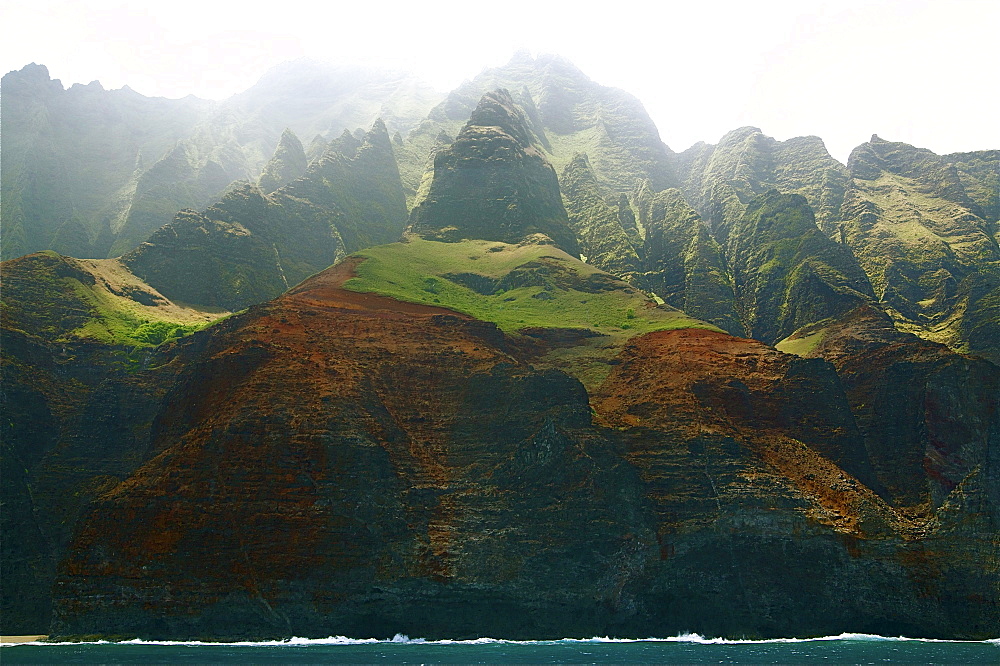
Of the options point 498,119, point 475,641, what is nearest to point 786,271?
point 498,119

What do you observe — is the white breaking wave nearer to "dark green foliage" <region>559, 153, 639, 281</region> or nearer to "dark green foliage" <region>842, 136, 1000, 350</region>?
"dark green foliage" <region>842, 136, 1000, 350</region>

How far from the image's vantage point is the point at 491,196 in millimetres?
164250

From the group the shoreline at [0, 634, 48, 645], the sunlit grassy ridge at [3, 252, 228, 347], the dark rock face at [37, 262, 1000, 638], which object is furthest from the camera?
the sunlit grassy ridge at [3, 252, 228, 347]

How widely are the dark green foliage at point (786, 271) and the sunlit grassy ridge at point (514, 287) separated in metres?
32.4

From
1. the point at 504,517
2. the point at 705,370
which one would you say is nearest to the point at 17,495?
the point at 504,517

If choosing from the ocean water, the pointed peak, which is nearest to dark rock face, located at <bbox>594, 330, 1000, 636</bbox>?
the ocean water

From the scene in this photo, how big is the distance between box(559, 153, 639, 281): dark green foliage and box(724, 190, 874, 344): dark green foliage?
21690mm

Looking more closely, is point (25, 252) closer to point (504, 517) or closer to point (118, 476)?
point (118, 476)

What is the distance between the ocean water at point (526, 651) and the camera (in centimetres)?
6084

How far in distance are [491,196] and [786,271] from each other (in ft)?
178

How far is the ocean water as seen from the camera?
60.8m

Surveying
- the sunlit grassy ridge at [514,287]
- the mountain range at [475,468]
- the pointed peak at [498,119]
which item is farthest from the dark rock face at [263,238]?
→ the pointed peak at [498,119]

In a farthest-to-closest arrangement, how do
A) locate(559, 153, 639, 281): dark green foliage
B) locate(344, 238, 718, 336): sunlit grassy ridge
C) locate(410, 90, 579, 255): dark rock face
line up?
locate(559, 153, 639, 281): dark green foliage → locate(410, 90, 579, 255): dark rock face → locate(344, 238, 718, 336): sunlit grassy ridge

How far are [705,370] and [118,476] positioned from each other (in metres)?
63.0
